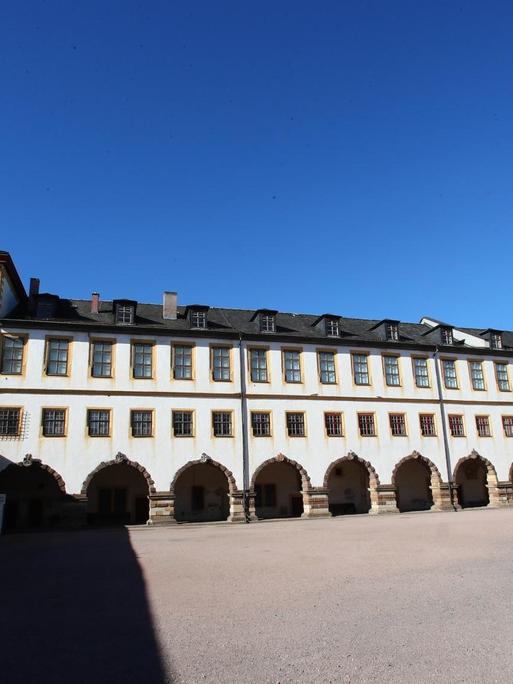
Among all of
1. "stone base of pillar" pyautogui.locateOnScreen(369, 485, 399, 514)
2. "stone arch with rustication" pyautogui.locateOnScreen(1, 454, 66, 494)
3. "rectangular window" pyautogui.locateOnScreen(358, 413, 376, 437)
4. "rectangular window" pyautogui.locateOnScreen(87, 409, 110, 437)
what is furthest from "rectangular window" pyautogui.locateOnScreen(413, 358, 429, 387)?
"stone arch with rustication" pyautogui.locateOnScreen(1, 454, 66, 494)

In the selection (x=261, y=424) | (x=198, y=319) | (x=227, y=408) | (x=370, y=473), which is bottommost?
(x=370, y=473)

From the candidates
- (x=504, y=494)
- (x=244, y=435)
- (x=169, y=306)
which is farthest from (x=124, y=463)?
(x=504, y=494)

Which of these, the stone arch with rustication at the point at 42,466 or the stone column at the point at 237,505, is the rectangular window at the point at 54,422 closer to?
the stone arch with rustication at the point at 42,466

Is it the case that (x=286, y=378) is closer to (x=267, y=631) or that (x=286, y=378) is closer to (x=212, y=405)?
(x=212, y=405)

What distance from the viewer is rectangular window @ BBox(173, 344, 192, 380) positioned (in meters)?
30.7

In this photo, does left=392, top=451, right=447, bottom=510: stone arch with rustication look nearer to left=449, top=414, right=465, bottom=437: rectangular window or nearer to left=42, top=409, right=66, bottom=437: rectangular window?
left=449, top=414, right=465, bottom=437: rectangular window

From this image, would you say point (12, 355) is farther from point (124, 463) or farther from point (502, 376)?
point (502, 376)

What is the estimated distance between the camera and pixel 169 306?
3338cm

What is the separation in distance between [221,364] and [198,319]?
311cm

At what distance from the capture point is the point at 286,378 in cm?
3262

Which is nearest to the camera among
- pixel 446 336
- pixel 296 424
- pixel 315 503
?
pixel 315 503

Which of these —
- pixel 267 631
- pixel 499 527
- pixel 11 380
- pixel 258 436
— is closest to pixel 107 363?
pixel 11 380

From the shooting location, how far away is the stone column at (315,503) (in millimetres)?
31016

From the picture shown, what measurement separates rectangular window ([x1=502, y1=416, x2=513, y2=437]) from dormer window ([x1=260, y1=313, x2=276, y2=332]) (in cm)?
1760
